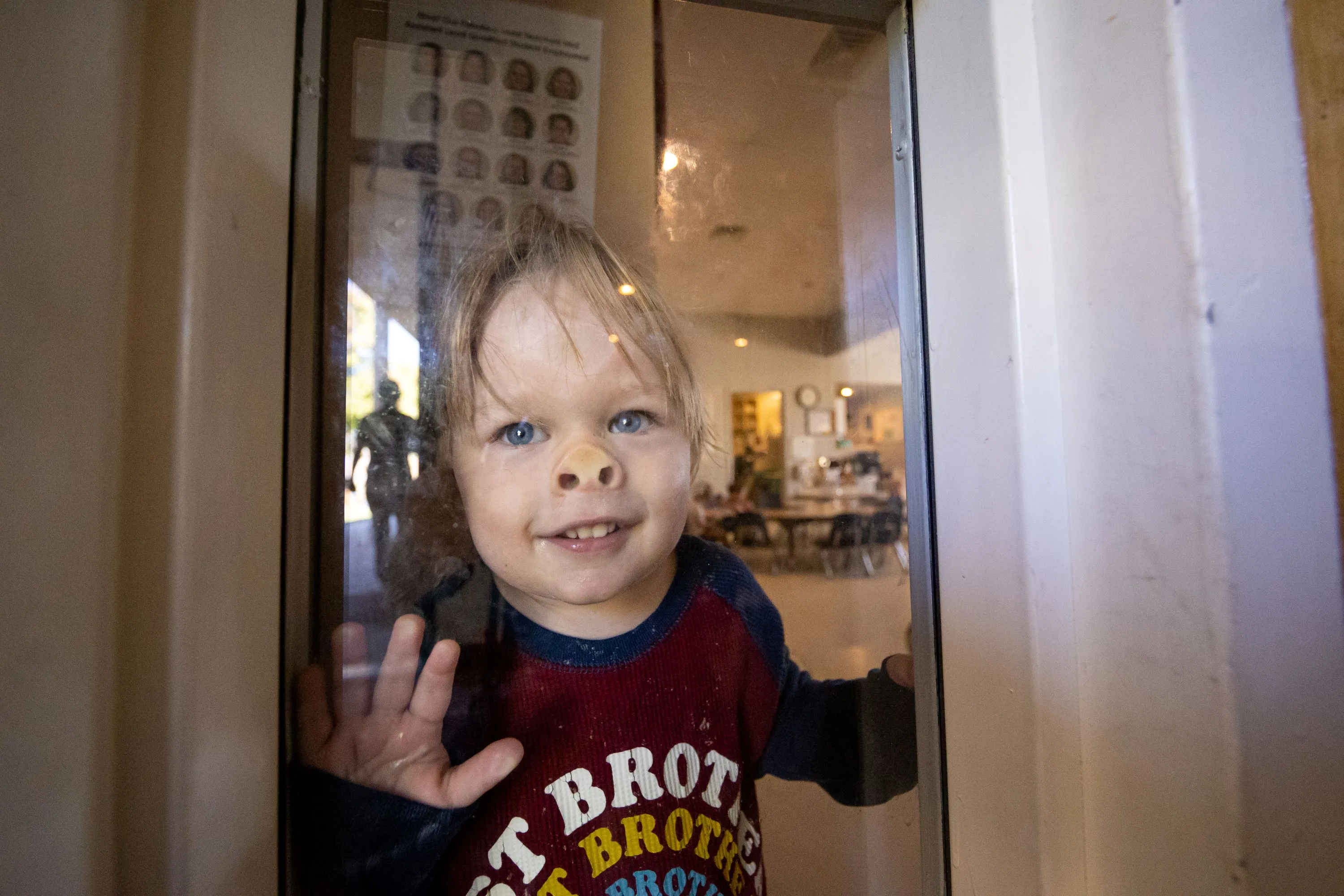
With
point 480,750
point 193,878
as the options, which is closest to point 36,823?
point 193,878

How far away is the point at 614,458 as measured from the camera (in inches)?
18.5

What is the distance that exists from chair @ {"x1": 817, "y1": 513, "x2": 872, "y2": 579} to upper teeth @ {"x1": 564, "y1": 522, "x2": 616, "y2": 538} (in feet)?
0.65

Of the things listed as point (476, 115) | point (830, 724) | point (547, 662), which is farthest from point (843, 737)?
point (476, 115)

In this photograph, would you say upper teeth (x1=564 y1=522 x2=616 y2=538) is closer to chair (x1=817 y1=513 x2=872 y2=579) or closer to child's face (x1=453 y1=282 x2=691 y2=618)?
child's face (x1=453 y1=282 x2=691 y2=618)

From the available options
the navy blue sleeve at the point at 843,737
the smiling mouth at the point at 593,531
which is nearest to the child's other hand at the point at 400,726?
the smiling mouth at the point at 593,531

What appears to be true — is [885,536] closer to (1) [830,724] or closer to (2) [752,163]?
(1) [830,724]

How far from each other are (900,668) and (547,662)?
0.32m

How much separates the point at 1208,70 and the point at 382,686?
70 centimetres

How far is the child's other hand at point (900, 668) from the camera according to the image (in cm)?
53

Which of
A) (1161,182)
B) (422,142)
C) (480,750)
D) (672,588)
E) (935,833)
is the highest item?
(422,142)

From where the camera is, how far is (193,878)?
0.35 m

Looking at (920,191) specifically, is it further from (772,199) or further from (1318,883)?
(1318,883)

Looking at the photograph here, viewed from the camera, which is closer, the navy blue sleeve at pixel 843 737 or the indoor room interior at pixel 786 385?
→ the indoor room interior at pixel 786 385

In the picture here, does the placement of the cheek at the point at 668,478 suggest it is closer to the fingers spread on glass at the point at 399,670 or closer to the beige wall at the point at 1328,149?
the fingers spread on glass at the point at 399,670
